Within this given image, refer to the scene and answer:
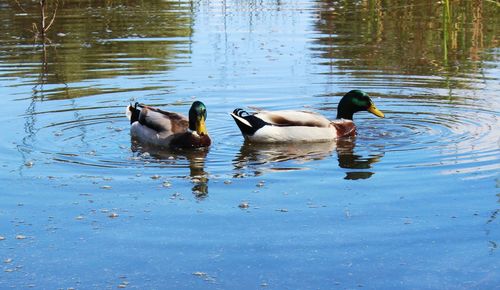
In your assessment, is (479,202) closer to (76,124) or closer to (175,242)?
(175,242)

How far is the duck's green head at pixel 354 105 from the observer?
1158 centimetres

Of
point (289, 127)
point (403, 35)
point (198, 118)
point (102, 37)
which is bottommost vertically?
point (289, 127)

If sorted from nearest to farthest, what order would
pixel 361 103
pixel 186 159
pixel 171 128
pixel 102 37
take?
pixel 186 159 < pixel 171 128 < pixel 361 103 < pixel 102 37

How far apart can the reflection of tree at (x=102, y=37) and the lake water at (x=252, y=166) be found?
0.08m

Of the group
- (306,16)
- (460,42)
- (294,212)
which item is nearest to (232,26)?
(306,16)

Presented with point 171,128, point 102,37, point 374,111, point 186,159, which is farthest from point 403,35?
point 186,159

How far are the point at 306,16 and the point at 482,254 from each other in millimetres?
13674

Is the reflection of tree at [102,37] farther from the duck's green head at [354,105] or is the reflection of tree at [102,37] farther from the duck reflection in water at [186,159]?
the duck's green head at [354,105]

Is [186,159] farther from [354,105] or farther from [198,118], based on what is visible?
[354,105]

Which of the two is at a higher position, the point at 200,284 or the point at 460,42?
the point at 460,42

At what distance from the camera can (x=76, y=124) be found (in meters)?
11.5

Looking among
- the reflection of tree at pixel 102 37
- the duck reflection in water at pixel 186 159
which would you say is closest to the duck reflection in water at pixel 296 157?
the duck reflection in water at pixel 186 159

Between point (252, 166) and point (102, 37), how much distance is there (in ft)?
29.6

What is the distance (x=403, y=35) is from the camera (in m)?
17.4
